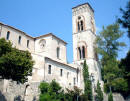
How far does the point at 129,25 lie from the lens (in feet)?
43.0

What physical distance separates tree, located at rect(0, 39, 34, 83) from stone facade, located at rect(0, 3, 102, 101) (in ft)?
14.9

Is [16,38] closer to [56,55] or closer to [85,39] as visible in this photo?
[56,55]

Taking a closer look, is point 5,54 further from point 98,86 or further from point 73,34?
point 73,34

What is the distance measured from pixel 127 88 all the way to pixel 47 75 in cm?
1615

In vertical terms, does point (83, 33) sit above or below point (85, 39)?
above

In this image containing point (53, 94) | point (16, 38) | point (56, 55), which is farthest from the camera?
point (56, 55)

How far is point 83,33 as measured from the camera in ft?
126

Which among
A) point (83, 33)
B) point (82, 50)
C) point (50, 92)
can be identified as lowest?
point (50, 92)

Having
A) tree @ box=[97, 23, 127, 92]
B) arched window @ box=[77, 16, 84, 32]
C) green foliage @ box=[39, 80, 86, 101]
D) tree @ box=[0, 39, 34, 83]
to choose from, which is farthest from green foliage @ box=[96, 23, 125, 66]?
tree @ box=[0, 39, 34, 83]

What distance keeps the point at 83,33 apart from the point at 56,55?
28.6ft

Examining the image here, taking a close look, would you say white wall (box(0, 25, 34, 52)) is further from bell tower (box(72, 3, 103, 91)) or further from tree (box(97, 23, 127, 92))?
tree (box(97, 23, 127, 92))

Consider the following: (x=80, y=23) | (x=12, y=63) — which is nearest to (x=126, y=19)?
(x=12, y=63)

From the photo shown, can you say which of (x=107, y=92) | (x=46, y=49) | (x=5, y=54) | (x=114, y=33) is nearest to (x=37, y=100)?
(x=5, y=54)

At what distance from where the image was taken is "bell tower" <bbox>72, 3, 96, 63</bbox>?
36812 millimetres
